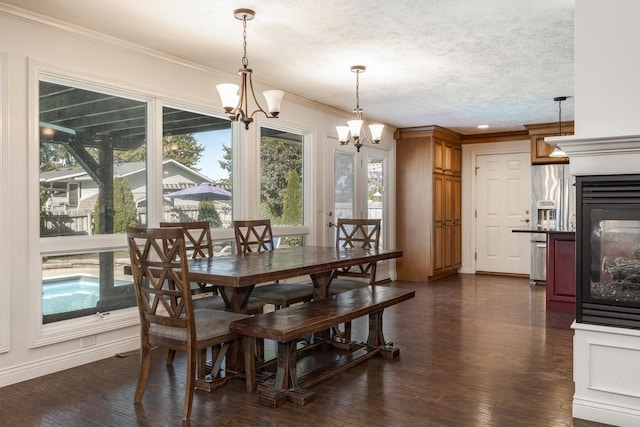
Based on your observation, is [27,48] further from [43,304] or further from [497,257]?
[497,257]

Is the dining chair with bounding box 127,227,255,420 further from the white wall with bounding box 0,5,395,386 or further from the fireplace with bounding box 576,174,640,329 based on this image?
the fireplace with bounding box 576,174,640,329

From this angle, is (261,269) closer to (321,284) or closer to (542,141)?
(321,284)

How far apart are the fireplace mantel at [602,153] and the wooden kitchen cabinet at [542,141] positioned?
4.93 metres

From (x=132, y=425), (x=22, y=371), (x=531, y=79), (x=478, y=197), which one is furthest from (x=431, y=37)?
(x=478, y=197)

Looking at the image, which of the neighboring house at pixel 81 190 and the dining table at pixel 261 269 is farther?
the neighboring house at pixel 81 190

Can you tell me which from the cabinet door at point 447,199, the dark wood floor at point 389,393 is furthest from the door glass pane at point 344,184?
the dark wood floor at point 389,393

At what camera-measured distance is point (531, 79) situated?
4.77 meters

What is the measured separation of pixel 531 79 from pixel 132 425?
452cm

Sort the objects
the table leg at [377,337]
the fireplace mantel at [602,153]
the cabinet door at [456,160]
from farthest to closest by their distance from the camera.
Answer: the cabinet door at [456,160]
the table leg at [377,337]
the fireplace mantel at [602,153]

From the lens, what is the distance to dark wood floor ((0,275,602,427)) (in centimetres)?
256

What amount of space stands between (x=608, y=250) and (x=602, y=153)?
0.52 metres

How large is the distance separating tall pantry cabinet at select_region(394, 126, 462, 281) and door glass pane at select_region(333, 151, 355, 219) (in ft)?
4.19

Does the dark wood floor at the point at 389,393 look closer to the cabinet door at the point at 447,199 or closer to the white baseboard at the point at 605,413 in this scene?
the white baseboard at the point at 605,413

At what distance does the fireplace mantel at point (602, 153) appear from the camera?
8.07ft
